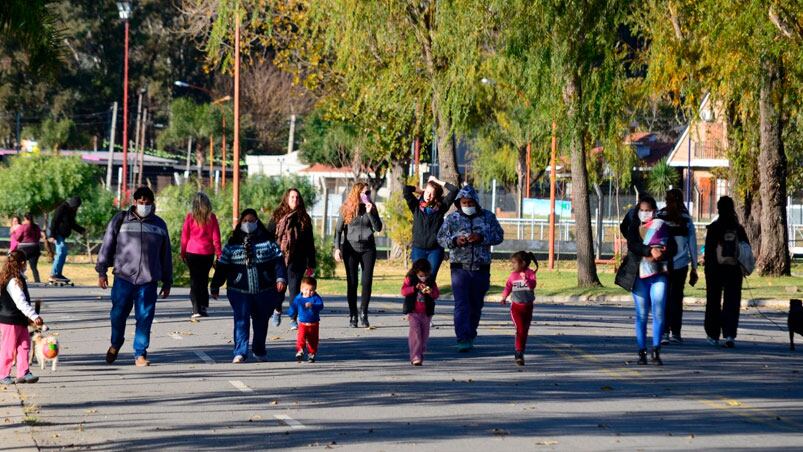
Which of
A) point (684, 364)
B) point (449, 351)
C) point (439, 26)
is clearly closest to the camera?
point (684, 364)

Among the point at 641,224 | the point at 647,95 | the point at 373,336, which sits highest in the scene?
the point at 647,95

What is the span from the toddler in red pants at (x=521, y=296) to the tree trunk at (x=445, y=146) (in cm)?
1759

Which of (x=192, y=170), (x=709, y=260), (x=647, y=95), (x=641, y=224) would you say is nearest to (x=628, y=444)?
(x=641, y=224)

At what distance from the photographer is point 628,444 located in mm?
10266

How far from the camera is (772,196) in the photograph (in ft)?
118

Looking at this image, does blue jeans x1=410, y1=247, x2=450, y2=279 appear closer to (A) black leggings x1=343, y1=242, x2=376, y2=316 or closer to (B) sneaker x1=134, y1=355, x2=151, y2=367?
(A) black leggings x1=343, y1=242, x2=376, y2=316

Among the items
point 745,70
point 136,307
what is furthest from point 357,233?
point 745,70

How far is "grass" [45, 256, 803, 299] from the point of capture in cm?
3103

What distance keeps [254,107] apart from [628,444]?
299ft

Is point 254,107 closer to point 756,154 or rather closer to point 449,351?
point 756,154

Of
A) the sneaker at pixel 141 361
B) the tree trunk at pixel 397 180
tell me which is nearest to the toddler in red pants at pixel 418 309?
the sneaker at pixel 141 361

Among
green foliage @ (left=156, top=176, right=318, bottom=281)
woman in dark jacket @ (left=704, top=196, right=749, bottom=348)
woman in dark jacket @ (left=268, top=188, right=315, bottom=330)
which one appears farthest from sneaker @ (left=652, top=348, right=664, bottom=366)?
green foliage @ (left=156, top=176, right=318, bottom=281)

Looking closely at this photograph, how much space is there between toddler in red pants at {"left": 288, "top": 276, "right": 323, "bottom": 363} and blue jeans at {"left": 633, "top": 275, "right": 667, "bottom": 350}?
10.7 feet

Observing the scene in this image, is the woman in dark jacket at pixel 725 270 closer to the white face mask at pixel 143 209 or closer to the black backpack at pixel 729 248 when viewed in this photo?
the black backpack at pixel 729 248
